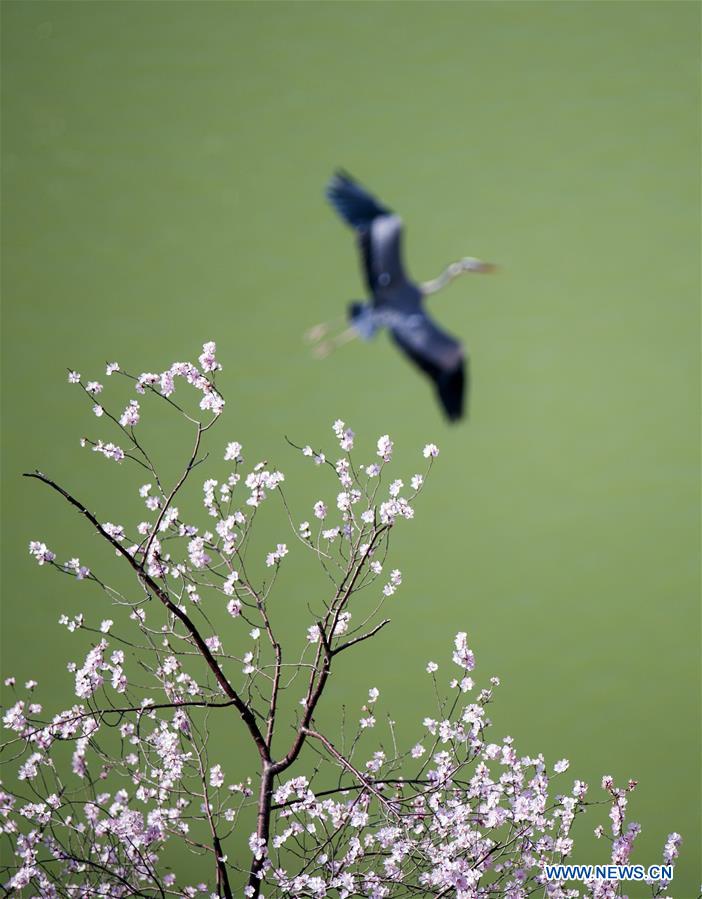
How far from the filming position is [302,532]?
2.41m

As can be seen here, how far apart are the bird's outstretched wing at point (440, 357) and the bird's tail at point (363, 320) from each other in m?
0.05

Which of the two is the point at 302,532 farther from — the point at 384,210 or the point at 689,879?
the point at 689,879

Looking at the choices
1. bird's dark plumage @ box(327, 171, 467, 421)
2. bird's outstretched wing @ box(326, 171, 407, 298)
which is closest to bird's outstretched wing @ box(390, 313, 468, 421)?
bird's dark plumage @ box(327, 171, 467, 421)

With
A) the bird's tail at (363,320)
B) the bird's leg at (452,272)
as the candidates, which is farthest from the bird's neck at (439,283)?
the bird's tail at (363,320)

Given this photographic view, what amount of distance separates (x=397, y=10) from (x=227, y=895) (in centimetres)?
288

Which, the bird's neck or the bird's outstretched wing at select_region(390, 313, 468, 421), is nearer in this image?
the bird's outstretched wing at select_region(390, 313, 468, 421)

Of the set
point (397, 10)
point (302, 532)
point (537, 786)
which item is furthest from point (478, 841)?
point (397, 10)

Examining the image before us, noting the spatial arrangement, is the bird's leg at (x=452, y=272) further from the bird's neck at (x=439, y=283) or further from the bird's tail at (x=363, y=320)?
the bird's tail at (x=363, y=320)

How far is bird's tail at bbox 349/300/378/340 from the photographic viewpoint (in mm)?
2047

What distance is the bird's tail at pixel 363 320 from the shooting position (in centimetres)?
205

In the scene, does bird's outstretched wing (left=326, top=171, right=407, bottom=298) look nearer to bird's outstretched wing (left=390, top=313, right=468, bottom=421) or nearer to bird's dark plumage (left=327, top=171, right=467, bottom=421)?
bird's dark plumage (left=327, top=171, right=467, bottom=421)

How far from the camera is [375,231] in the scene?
2105mm

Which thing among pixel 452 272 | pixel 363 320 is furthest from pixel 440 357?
pixel 452 272

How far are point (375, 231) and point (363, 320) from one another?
0.19 metres
